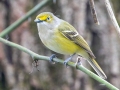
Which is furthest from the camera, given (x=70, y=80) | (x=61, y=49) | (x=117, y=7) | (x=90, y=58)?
(x=117, y=7)

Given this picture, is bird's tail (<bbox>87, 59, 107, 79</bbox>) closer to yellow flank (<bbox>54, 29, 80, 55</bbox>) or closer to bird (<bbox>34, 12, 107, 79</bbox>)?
bird (<bbox>34, 12, 107, 79</bbox>)

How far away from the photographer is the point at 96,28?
4.49m

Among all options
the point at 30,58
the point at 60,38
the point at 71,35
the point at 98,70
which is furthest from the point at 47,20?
the point at 30,58

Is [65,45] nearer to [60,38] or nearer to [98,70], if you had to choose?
[60,38]

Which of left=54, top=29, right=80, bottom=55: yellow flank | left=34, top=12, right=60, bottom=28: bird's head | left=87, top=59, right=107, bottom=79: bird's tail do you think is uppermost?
left=34, top=12, right=60, bottom=28: bird's head

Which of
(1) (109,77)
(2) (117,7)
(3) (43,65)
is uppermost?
(2) (117,7)

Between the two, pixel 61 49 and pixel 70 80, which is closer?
pixel 61 49

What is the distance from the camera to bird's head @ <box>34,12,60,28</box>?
275 cm

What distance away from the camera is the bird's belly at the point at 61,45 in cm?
292

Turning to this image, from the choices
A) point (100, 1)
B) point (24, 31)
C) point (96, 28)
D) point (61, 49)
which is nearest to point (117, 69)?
point (96, 28)

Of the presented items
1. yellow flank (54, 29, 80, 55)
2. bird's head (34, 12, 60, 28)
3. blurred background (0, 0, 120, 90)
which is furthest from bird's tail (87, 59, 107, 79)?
blurred background (0, 0, 120, 90)

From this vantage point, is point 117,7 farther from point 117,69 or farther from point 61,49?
point 61,49

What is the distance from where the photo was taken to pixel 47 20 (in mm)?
2975

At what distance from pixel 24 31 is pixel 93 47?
3.03 ft
